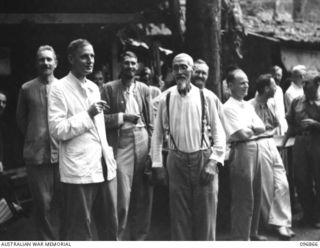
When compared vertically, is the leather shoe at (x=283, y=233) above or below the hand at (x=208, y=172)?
below

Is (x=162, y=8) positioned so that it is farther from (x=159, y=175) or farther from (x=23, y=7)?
(x=159, y=175)

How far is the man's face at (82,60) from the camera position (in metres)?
4.09

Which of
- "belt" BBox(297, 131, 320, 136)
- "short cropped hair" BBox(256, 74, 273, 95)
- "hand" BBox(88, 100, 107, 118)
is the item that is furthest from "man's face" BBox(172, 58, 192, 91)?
"belt" BBox(297, 131, 320, 136)

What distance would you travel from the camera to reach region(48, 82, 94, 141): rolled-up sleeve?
3.94m

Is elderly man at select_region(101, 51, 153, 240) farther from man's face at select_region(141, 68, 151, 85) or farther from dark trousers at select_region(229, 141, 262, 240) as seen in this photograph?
man's face at select_region(141, 68, 151, 85)

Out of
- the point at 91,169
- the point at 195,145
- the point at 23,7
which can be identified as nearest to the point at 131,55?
the point at 195,145

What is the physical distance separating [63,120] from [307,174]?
139 inches

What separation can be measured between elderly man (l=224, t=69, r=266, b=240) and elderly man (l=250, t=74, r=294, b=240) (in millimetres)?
251

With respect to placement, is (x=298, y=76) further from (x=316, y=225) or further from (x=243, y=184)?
(x=243, y=184)

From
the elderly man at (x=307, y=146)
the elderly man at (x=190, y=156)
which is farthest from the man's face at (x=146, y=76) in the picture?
the elderly man at (x=190, y=156)

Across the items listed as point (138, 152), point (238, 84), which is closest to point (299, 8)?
point (238, 84)

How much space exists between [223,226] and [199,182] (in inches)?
64.4

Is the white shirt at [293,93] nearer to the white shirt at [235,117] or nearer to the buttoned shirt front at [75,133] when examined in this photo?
the white shirt at [235,117]

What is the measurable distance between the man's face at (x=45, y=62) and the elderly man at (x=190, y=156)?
3.61ft
